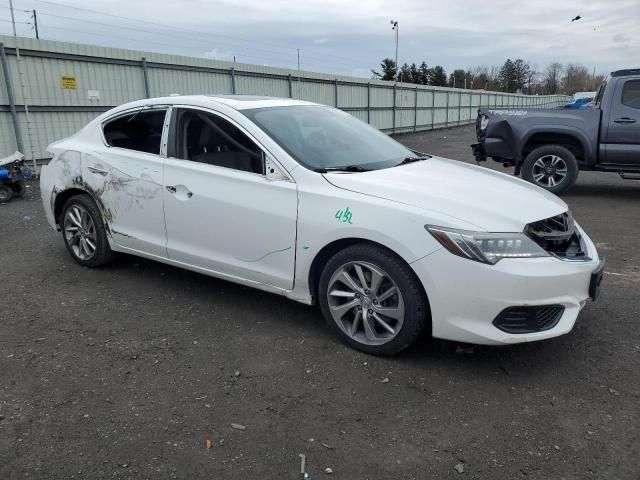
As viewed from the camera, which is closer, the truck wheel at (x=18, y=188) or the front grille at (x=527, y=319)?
the front grille at (x=527, y=319)

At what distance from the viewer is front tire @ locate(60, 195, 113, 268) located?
4949 millimetres

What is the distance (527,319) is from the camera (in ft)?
10.3

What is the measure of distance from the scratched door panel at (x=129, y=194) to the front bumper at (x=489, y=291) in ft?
7.45

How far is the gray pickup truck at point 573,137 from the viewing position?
8703 mm

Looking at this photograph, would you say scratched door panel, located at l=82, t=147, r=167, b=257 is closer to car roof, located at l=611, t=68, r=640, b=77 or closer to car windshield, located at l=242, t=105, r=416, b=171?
car windshield, located at l=242, t=105, r=416, b=171

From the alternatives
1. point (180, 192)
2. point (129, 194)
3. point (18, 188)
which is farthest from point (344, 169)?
point (18, 188)

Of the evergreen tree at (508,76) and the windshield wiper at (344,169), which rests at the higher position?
the evergreen tree at (508,76)

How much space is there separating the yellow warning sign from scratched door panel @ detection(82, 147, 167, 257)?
7.24m

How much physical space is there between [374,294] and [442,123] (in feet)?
98.0

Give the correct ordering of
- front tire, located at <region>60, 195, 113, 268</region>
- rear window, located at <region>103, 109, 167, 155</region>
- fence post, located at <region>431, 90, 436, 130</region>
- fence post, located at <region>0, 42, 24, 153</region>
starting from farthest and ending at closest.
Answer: fence post, located at <region>431, 90, 436, 130</region>
fence post, located at <region>0, 42, 24, 153</region>
front tire, located at <region>60, 195, 113, 268</region>
rear window, located at <region>103, 109, 167, 155</region>

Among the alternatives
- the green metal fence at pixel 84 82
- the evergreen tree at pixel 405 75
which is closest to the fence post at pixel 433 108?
the green metal fence at pixel 84 82

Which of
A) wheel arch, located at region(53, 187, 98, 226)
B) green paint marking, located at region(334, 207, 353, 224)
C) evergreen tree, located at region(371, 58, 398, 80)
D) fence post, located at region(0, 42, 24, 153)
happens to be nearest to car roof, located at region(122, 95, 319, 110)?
wheel arch, located at region(53, 187, 98, 226)

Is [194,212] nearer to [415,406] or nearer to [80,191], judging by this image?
[80,191]

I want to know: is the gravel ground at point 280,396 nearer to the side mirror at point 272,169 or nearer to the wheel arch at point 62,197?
the wheel arch at point 62,197
